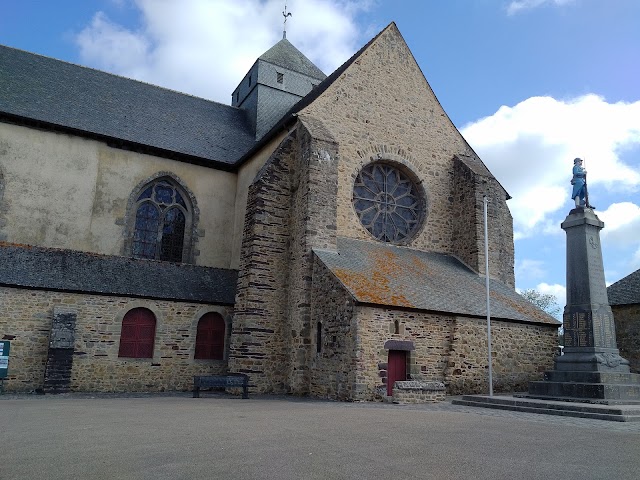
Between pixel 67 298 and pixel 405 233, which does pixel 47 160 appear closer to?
pixel 67 298

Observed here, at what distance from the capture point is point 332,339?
12680mm

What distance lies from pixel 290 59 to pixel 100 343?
62.4 ft

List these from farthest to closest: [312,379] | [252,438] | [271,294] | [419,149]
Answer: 1. [419,149]
2. [271,294]
3. [312,379]
4. [252,438]

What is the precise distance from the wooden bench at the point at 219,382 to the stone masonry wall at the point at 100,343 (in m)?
2.53

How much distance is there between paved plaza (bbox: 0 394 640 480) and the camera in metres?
4.48

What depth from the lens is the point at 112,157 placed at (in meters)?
17.6

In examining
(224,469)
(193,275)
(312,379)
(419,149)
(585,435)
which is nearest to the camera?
(224,469)

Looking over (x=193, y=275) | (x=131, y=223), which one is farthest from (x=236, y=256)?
(x=131, y=223)

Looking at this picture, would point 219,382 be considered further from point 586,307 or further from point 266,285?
point 586,307

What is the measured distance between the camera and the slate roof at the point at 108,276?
45.3 feet

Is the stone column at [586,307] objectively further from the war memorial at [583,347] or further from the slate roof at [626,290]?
the slate roof at [626,290]

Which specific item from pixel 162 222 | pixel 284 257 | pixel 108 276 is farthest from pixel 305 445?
pixel 162 222

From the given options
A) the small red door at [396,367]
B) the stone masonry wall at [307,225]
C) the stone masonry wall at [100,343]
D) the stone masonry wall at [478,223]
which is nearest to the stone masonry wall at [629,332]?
the stone masonry wall at [478,223]

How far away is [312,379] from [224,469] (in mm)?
9114
